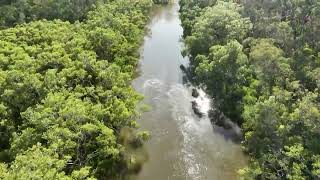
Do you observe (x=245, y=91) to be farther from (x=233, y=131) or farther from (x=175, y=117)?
(x=175, y=117)

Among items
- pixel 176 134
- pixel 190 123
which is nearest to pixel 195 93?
pixel 190 123

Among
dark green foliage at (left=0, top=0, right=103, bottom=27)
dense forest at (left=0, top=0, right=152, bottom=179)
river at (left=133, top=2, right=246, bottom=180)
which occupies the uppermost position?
dark green foliage at (left=0, top=0, right=103, bottom=27)

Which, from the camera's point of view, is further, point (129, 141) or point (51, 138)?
point (129, 141)

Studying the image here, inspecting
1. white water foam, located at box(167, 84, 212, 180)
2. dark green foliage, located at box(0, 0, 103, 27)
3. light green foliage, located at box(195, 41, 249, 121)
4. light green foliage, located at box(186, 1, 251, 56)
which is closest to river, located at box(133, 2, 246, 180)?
white water foam, located at box(167, 84, 212, 180)

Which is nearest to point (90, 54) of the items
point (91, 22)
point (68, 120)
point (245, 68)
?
point (91, 22)

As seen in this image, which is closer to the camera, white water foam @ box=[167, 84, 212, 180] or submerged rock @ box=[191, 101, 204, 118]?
white water foam @ box=[167, 84, 212, 180]

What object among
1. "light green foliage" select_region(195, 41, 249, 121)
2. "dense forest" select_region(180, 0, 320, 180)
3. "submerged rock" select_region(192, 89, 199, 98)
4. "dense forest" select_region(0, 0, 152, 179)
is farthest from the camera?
"submerged rock" select_region(192, 89, 199, 98)

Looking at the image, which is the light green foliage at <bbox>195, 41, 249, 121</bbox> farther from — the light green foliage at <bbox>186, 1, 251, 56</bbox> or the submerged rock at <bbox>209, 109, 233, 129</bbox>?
the light green foliage at <bbox>186, 1, 251, 56</bbox>
